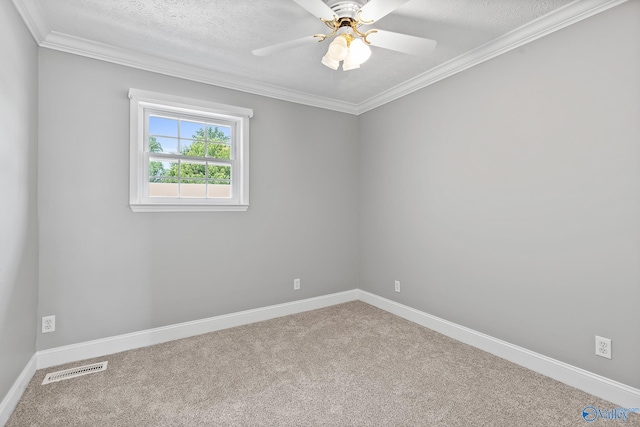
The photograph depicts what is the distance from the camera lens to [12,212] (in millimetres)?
1896

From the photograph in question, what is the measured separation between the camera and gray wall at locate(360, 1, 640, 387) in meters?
1.92

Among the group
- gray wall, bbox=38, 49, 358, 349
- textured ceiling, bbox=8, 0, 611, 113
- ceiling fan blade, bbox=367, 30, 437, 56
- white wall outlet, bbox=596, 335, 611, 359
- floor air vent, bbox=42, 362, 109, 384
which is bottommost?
floor air vent, bbox=42, 362, 109, 384

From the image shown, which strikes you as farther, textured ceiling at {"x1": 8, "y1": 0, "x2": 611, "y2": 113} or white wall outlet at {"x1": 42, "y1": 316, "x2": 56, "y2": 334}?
white wall outlet at {"x1": 42, "y1": 316, "x2": 56, "y2": 334}

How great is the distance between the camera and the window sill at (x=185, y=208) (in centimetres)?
272

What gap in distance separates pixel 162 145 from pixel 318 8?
6.34 feet

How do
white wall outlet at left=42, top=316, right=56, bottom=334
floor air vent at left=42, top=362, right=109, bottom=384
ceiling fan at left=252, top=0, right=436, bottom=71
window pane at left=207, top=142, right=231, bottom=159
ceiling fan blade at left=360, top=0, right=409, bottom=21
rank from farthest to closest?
window pane at left=207, top=142, right=231, bottom=159 < white wall outlet at left=42, top=316, right=56, bottom=334 < floor air vent at left=42, top=362, right=109, bottom=384 < ceiling fan at left=252, top=0, right=436, bottom=71 < ceiling fan blade at left=360, top=0, right=409, bottom=21

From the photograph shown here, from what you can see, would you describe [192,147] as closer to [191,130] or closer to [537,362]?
[191,130]

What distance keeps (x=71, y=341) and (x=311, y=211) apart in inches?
96.6

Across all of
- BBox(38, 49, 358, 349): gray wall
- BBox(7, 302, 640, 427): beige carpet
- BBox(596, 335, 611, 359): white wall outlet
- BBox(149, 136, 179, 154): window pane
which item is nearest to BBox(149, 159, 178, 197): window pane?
BBox(149, 136, 179, 154): window pane

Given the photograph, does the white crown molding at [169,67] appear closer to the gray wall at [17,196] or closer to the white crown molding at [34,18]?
the white crown molding at [34,18]

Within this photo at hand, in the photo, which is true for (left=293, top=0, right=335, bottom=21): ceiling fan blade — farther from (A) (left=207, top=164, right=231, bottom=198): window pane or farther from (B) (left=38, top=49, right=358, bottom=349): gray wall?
(A) (left=207, top=164, right=231, bottom=198): window pane

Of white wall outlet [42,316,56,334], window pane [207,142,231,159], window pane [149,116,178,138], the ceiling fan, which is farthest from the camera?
window pane [207,142,231,159]

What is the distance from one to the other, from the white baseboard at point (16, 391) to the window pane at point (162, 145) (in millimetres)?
1821

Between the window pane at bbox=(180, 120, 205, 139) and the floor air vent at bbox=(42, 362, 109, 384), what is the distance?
6.59 ft
